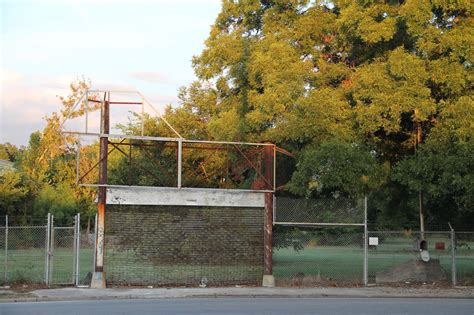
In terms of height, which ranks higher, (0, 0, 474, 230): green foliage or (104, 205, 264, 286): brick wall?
(0, 0, 474, 230): green foliage

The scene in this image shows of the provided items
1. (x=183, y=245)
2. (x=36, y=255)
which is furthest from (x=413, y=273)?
(x=36, y=255)

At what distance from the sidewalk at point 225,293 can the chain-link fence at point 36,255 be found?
187cm

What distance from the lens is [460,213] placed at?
970 inches

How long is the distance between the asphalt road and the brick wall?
3182 mm

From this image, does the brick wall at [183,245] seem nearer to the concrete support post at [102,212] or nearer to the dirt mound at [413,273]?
the concrete support post at [102,212]

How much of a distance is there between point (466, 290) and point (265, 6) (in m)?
13.3

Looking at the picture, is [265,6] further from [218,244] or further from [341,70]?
[218,244]

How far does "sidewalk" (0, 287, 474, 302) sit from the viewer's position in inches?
729

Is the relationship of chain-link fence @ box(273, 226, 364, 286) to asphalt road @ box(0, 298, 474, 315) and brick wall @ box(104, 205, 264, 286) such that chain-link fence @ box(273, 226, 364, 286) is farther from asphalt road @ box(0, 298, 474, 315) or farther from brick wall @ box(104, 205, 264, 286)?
asphalt road @ box(0, 298, 474, 315)

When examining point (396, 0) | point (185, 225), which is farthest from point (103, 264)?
point (396, 0)

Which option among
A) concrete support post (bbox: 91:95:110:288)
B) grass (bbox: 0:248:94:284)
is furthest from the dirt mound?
grass (bbox: 0:248:94:284)

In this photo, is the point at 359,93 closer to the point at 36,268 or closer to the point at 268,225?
the point at 268,225

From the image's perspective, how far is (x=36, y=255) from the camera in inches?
1086

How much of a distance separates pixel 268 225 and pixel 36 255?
422 inches
